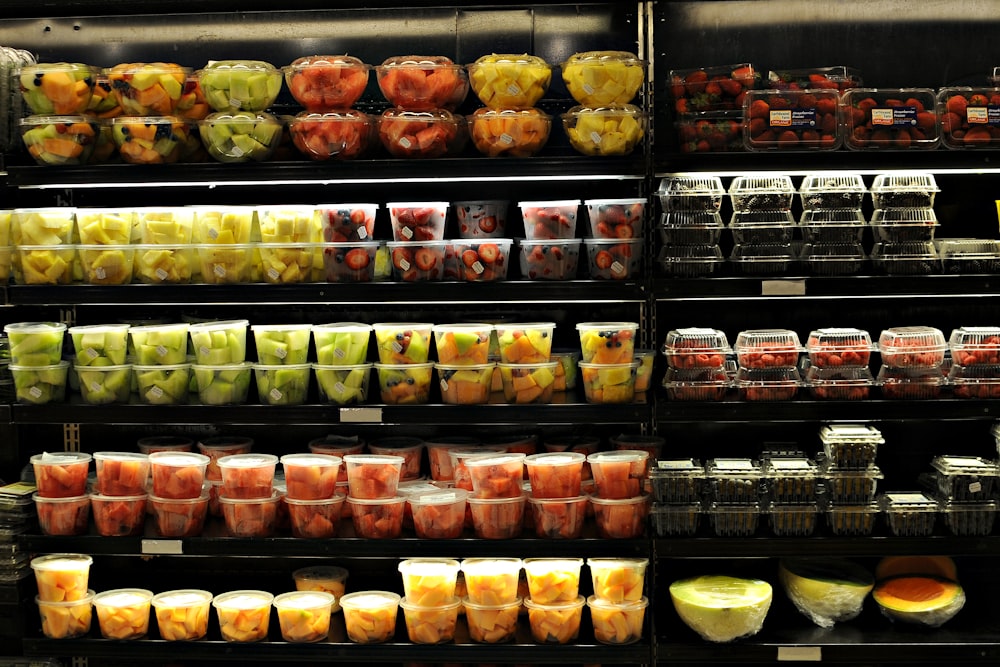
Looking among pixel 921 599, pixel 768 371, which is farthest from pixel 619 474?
pixel 921 599

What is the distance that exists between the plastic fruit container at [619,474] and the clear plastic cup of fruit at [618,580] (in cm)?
22

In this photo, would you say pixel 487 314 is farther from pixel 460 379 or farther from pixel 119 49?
pixel 119 49

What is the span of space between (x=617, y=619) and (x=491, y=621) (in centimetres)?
41

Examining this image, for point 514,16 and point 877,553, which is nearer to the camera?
point 877,553

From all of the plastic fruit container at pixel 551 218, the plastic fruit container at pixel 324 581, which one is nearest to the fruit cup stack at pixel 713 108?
the plastic fruit container at pixel 551 218

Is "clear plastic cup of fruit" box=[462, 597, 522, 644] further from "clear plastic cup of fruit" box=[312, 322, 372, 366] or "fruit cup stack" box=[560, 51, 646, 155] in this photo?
"fruit cup stack" box=[560, 51, 646, 155]

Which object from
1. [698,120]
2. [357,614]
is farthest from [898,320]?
[357,614]

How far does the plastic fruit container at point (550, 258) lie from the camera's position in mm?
3461

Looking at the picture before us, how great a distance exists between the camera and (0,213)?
361cm

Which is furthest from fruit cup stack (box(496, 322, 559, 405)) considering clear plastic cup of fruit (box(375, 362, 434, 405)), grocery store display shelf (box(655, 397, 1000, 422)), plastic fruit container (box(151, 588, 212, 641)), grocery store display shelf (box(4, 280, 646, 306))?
plastic fruit container (box(151, 588, 212, 641))

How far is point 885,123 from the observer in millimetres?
3373

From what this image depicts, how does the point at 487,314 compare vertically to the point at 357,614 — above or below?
above

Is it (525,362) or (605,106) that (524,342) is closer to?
(525,362)

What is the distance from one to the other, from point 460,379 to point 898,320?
1.67 meters
